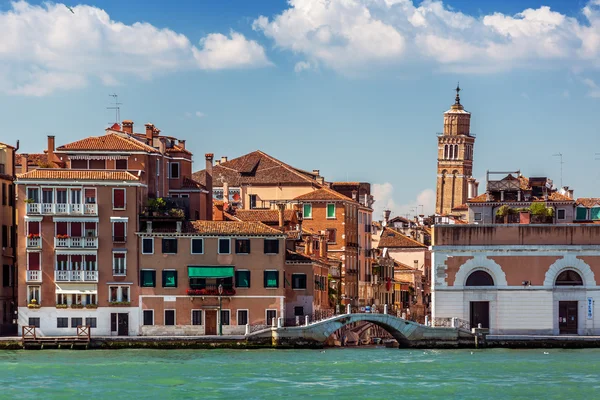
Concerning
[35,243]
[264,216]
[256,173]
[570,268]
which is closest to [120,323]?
[35,243]

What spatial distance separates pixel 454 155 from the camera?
178375mm

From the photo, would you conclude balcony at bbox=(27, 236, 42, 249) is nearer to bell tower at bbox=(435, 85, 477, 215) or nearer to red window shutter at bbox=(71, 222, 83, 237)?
red window shutter at bbox=(71, 222, 83, 237)

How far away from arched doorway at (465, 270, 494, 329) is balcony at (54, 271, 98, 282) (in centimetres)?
1576

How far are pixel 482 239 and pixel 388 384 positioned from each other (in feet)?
60.4

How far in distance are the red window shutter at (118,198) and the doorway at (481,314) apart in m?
15.4

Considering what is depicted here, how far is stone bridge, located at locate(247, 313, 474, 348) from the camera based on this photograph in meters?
77.6

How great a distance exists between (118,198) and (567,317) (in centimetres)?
1947

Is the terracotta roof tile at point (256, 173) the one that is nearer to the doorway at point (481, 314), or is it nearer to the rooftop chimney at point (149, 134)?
the rooftop chimney at point (149, 134)

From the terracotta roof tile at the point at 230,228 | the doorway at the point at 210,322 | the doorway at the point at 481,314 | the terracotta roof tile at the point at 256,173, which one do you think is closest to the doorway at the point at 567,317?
the doorway at the point at 481,314

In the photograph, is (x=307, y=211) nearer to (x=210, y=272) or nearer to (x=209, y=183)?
(x=209, y=183)

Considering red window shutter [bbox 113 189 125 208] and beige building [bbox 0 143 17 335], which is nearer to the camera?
red window shutter [bbox 113 189 125 208]

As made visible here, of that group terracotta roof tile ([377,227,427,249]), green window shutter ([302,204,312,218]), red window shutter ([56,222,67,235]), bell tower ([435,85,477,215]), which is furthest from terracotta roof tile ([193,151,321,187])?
bell tower ([435,85,477,215])

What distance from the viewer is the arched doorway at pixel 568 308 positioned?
8062 cm

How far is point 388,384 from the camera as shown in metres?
63.7
